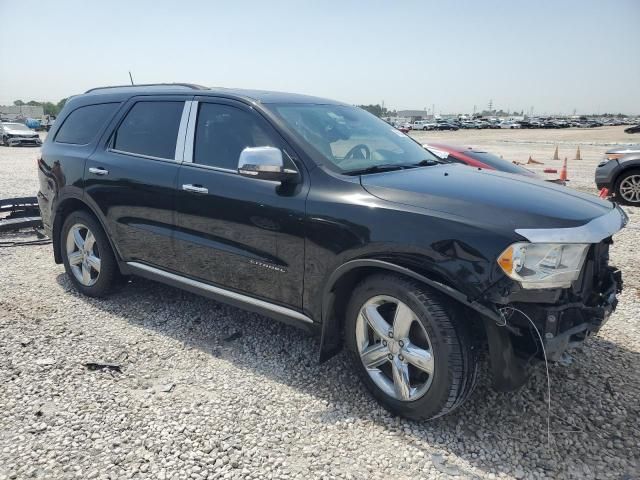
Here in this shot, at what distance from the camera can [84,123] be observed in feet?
15.6

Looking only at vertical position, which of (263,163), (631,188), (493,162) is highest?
(263,163)

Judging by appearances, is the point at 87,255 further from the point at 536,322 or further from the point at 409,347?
the point at 536,322

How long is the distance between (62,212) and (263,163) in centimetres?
278

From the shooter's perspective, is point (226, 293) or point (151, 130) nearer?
point (226, 293)

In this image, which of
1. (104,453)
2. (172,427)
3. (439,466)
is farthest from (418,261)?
(104,453)

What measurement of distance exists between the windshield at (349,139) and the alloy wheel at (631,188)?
7424mm

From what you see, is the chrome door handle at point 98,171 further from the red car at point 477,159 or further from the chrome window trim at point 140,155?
the red car at point 477,159

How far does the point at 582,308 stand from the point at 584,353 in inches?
52.1

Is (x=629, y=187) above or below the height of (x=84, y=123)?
below

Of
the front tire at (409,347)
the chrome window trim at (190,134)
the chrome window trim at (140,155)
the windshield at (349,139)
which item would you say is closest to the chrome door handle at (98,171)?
the chrome window trim at (140,155)

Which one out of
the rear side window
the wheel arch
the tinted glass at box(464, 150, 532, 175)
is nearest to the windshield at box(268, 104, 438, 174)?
the wheel arch

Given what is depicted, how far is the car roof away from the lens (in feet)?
12.3

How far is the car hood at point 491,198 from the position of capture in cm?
260

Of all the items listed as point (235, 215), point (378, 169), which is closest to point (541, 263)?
point (378, 169)
